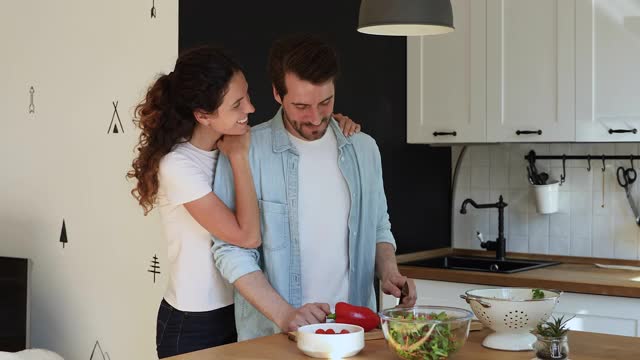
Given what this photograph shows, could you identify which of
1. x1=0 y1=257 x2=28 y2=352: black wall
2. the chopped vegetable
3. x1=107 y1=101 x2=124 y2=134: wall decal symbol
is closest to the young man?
the chopped vegetable

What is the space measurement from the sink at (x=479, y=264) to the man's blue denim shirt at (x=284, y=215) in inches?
61.8

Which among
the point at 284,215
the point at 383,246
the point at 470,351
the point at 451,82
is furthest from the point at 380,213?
the point at 451,82

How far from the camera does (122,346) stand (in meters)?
4.12

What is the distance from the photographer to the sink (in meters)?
4.55

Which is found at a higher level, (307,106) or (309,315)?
(307,106)

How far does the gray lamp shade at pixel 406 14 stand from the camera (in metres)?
2.59

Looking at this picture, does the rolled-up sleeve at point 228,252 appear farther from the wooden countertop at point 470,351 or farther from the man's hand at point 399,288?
the man's hand at point 399,288

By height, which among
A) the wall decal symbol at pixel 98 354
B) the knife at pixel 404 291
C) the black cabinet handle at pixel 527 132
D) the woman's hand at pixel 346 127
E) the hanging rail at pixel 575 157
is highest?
the black cabinet handle at pixel 527 132

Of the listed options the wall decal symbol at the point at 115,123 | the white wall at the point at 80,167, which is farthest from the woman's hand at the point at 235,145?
the wall decal symbol at the point at 115,123

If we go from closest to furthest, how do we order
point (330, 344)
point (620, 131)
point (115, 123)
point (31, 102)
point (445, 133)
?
point (330, 344)
point (115, 123)
point (620, 131)
point (31, 102)
point (445, 133)

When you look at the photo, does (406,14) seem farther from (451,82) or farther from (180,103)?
(451,82)

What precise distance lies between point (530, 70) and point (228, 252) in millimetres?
2231

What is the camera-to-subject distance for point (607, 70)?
426 cm

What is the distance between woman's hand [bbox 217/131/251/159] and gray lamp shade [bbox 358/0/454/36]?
50 centimetres
